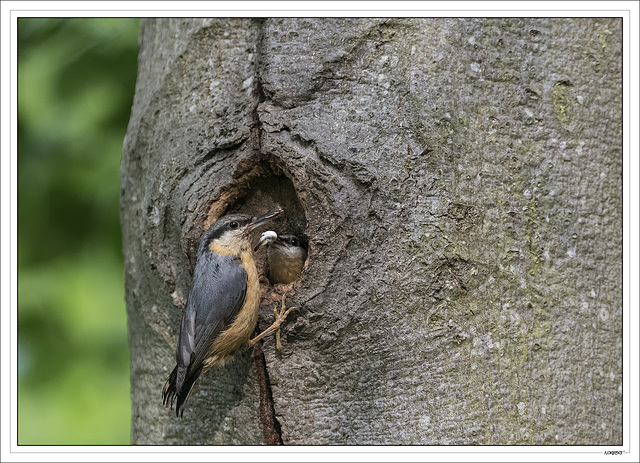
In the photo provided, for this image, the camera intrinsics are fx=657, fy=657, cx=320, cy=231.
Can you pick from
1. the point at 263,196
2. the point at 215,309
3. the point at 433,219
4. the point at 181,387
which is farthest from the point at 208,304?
the point at 433,219

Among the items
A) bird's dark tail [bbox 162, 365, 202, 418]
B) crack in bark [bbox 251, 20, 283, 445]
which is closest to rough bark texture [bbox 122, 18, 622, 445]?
crack in bark [bbox 251, 20, 283, 445]

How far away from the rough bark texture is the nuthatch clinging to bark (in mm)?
80

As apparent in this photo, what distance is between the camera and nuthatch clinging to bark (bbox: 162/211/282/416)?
7.79 feet

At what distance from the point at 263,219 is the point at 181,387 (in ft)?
2.27

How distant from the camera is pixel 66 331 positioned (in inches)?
137

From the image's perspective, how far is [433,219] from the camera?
7.09 ft

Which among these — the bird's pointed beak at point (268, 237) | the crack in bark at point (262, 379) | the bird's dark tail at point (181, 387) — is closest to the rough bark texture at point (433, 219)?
the crack in bark at point (262, 379)

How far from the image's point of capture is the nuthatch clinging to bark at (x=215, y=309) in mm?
2373

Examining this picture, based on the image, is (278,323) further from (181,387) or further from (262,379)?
(181,387)

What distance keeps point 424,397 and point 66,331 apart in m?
2.15

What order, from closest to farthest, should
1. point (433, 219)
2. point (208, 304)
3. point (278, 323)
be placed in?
1. point (433, 219)
2. point (278, 323)
3. point (208, 304)

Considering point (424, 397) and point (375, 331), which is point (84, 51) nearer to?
point (375, 331)

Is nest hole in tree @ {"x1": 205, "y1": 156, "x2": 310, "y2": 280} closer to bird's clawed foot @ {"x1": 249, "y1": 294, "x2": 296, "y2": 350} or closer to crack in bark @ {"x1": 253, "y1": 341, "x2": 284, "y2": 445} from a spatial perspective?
bird's clawed foot @ {"x1": 249, "y1": 294, "x2": 296, "y2": 350}

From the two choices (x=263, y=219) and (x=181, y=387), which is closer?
(x=181, y=387)
